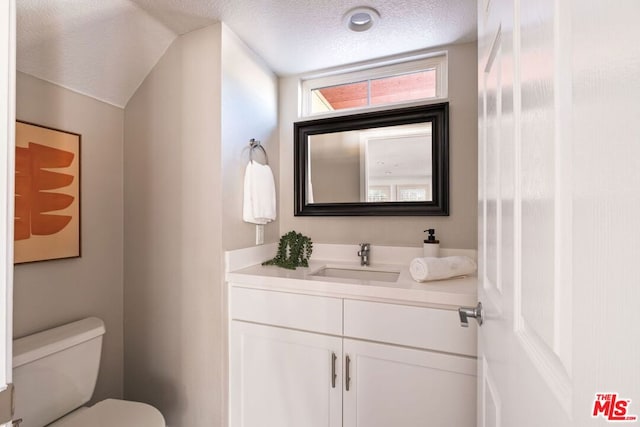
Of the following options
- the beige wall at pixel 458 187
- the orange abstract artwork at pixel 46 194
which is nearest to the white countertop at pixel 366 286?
the beige wall at pixel 458 187

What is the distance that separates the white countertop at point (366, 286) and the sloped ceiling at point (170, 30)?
1227 millimetres

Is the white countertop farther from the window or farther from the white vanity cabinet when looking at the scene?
the window

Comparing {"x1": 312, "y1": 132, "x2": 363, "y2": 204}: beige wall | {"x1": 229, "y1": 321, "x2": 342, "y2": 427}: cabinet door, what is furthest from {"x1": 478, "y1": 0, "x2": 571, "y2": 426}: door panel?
{"x1": 312, "y1": 132, "x2": 363, "y2": 204}: beige wall

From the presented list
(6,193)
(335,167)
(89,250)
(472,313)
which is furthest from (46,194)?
(472,313)

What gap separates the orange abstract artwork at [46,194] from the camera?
1.25m

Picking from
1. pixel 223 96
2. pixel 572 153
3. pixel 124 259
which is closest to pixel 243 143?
pixel 223 96

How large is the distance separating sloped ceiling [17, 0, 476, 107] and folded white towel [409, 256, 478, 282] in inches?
46.8

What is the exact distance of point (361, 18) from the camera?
144 cm

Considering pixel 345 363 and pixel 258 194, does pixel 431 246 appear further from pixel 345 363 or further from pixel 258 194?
pixel 258 194

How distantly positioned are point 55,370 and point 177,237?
72 centimetres

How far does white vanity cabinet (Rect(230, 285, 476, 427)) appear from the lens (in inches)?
45.2

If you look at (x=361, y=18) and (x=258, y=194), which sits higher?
(x=361, y=18)

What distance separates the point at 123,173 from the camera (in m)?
1.72

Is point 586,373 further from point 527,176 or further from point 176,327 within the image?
point 176,327
